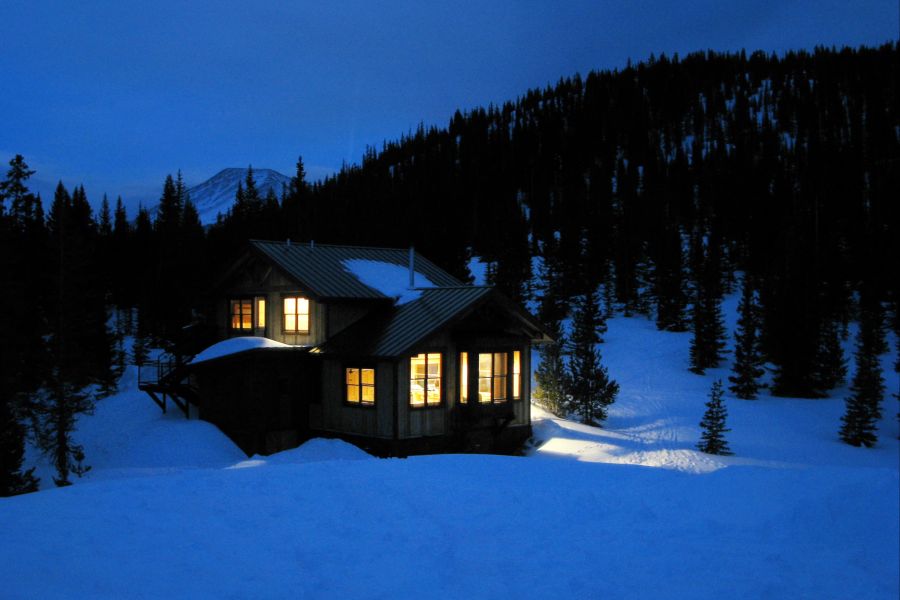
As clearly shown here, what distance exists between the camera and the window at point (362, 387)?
70.0ft

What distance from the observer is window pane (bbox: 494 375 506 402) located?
2244 cm

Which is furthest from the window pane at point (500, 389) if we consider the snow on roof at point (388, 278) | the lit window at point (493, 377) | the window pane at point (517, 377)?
the snow on roof at point (388, 278)

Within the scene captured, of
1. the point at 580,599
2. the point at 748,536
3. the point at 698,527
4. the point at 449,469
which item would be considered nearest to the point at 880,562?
the point at 748,536

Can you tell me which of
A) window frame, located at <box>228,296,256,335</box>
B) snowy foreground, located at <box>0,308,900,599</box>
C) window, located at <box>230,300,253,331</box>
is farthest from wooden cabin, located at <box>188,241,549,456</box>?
snowy foreground, located at <box>0,308,900,599</box>

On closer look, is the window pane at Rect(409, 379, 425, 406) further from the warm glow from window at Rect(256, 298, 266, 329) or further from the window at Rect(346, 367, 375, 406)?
the warm glow from window at Rect(256, 298, 266, 329)

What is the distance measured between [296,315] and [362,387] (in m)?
4.57

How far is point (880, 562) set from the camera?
994 cm

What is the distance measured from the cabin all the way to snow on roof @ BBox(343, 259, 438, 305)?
0.10 meters

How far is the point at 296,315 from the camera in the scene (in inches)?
955

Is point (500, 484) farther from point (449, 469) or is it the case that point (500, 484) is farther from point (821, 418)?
point (821, 418)

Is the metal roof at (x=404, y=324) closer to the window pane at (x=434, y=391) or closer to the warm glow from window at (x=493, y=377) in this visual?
the window pane at (x=434, y=391)

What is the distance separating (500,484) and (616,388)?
1651 cm

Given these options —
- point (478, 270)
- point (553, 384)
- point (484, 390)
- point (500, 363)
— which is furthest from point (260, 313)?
point (478, 270)

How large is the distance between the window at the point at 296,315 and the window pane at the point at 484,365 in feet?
→ 21.8
